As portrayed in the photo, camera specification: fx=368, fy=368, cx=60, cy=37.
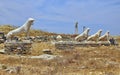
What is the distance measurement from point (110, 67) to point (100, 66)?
0.55 metres

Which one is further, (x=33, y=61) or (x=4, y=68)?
(x=33, y=61)

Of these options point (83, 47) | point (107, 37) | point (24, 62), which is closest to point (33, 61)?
point (24, 62)

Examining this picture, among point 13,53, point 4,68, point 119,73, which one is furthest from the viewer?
point 13,53

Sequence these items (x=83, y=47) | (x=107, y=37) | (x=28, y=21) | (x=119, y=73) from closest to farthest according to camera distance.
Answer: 1. (x=119, y=73)
2. (x=28, y=21)
3. (x=83, y=47)
4. (x=107, y=37)

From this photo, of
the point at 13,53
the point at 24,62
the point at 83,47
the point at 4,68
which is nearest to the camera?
the point at 4,68

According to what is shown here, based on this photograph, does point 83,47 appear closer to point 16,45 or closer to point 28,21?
point 28,21

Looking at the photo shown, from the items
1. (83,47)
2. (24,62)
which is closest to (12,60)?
(24,62)

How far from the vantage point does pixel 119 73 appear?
16.2m

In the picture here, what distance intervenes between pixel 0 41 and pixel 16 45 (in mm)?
9514

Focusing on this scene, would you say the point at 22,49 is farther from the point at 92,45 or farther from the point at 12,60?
the point at 92,45

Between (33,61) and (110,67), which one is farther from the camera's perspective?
(33,61)

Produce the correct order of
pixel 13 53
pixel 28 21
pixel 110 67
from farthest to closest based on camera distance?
pixel 28 21
pixel 13 53
pixel 110 67

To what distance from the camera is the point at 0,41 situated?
3572 centimetres

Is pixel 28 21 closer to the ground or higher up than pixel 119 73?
higher up
